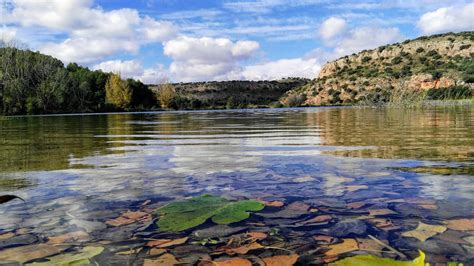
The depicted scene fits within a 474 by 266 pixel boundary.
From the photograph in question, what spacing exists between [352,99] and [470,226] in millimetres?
66802

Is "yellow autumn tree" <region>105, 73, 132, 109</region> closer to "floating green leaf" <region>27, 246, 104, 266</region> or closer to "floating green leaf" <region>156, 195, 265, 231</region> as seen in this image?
"floating green leaf" <region>156, 195, 265, 231</region>

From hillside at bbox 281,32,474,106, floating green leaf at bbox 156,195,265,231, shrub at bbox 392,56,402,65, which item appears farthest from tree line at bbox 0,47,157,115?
floating green leaf at bbox 156,195,265,231

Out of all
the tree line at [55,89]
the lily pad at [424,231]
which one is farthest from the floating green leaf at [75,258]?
the tree line at [55,89]

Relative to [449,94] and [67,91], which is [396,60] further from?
[67,91]

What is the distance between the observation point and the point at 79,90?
59.3 meters

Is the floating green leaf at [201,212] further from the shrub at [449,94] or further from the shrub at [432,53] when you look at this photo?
the shrub at [432,53]

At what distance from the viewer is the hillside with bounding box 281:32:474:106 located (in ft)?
192

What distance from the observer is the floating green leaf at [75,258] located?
1612 mm

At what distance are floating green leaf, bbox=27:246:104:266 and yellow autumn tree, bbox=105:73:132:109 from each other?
64896 mm

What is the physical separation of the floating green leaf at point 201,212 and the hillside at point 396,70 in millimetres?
54148

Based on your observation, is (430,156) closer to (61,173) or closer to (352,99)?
(61,173)

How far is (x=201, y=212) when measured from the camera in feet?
7.48

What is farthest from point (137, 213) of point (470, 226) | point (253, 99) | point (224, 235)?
point (253, 99)

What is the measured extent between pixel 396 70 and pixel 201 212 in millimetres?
72120
